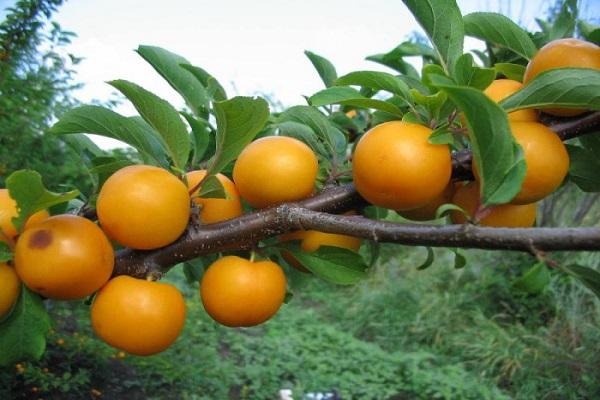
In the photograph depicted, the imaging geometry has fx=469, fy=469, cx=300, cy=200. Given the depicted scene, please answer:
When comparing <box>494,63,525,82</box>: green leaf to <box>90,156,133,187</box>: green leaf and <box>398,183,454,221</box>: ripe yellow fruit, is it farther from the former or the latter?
<box>90,156,133,187</box>: green leaf

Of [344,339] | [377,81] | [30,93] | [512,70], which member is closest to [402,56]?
[512,70]

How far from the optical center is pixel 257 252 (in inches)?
25.3

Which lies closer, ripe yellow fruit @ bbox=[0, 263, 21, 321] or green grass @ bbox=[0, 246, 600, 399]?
ripe yellow fruit @ bbox=[0, 263, 21, 321]

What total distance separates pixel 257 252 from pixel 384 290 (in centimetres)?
499

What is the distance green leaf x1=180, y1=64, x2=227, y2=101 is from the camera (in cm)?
74

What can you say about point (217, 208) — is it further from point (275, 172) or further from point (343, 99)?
point (343, 99)

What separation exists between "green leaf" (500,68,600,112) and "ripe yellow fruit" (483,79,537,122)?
0.13 feet

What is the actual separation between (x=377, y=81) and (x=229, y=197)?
226 millimetres

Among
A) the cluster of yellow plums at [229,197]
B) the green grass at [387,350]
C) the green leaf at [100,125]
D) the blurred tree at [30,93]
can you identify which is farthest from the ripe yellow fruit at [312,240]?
the green grass at [387,350]

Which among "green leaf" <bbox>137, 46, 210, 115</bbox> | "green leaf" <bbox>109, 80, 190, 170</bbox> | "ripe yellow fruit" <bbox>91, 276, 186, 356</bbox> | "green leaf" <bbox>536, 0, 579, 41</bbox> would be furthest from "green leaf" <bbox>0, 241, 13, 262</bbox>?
"green leaf" <bbox>536, 0, 579, 41</bbox>

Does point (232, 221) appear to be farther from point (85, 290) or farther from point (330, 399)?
point (330, 399)

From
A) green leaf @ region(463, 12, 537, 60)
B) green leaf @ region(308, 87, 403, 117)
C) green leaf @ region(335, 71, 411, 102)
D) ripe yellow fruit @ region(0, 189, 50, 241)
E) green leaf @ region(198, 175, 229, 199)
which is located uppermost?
green leaf @ region(463, 12, 537, 60)

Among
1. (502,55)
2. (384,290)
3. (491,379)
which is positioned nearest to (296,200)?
(502,55)

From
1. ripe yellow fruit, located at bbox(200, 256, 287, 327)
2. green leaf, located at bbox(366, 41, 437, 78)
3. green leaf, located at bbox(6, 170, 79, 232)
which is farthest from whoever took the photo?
green leaf, located at bbox(366, 41, 437, 78)
